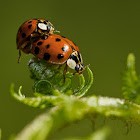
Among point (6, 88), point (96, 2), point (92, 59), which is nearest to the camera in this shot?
point (6, 88)

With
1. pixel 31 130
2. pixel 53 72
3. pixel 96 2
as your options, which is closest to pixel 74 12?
pixel 96 2

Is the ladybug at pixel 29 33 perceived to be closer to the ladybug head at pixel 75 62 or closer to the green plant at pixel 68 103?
the ladybug head at pixel 75 62

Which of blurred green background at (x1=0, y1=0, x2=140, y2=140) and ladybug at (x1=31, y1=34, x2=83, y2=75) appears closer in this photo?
ladybug at (x1=31, y1=34, x2=83, y2=75)

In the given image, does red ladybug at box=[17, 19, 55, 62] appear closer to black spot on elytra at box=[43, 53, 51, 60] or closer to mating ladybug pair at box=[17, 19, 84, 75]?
mating ladybug pair at box=[17, 19, 84, 75]

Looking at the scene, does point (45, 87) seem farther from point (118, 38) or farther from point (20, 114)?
point (118, 38)

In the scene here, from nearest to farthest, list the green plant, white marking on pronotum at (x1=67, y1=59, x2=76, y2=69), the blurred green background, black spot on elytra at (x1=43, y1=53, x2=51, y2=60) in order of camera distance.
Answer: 1. the green plant
2. black spot on elytra at (x1=43, y1=53, x2=51, y2=60)
3. white marking on pronotum at (x1=67, y1=59, x2=76, y2=69)
4. the blurred green background

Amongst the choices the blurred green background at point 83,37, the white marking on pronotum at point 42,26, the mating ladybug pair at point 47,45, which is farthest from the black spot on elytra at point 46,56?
the blurred green background at point 83,37

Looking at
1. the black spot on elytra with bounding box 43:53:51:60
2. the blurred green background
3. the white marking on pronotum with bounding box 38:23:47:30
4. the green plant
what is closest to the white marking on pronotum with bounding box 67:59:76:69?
the black spot on elytra with bounding box 43:53:51:60
